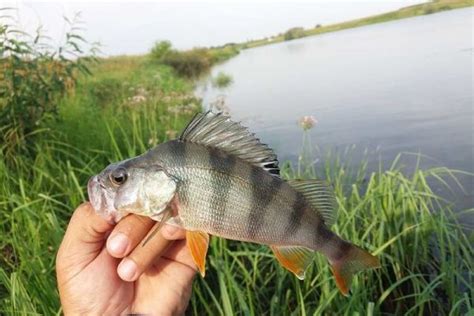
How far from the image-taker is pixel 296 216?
187 centimetres

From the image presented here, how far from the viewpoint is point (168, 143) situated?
5.98 feet

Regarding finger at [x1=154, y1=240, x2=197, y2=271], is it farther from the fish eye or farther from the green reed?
the fish eye

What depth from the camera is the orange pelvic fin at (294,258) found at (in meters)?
1.91

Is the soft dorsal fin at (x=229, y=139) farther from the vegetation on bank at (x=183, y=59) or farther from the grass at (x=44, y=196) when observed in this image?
the vegetation on bank at (x=183, y=59)

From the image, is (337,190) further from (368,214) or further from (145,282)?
(145,282)

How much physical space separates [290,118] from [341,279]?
10.9 meters

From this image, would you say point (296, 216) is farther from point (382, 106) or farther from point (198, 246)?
point (382, 106)

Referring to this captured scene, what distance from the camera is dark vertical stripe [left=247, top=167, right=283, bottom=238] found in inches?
70.6

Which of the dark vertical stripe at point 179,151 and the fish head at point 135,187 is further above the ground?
the dark vertical stripe at point 179,151

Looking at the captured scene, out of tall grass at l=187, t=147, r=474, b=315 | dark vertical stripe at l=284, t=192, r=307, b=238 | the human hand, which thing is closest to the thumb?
the human hand

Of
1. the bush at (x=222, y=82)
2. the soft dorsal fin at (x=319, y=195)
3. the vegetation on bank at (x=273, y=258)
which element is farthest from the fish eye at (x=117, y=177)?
the bush at (x=222, y=82)

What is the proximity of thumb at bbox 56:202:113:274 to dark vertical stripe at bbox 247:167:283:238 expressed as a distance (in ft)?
1.95

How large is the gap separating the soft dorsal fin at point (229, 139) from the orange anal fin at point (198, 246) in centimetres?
32

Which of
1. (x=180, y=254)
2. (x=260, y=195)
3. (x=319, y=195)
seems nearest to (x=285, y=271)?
(x=180, y=254)
